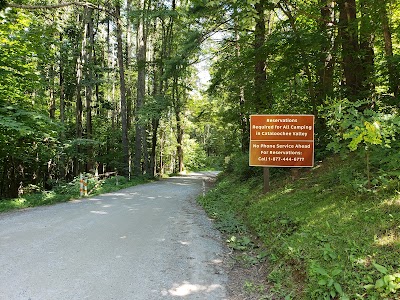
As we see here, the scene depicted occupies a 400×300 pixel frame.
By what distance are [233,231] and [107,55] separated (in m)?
32.5

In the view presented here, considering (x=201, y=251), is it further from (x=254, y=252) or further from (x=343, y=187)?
(x=343, y=187)

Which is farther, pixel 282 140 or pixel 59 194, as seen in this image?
pixel 59 194

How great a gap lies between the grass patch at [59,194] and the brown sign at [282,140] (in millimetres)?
7958

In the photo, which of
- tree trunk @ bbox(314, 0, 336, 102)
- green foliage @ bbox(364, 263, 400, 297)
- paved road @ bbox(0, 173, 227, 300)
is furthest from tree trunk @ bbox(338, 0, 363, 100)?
green foliage @ bbox(364, 263, 400, 297)

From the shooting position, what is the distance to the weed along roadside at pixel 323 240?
3491 millimetres

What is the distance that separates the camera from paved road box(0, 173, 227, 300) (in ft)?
13.6

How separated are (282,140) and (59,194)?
32.1 feet

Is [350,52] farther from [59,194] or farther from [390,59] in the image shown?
[59,194]

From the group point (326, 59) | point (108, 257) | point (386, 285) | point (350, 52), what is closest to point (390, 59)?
point (350, 52)

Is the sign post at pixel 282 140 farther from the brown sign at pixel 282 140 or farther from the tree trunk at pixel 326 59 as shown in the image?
the tree trunk at pixel 326 59

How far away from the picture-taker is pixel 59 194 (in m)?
13.0

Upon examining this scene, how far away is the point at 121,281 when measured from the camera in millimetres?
4418

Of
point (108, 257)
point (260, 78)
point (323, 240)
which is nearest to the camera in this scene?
point (323, 240)

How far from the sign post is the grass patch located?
26.1 feet
